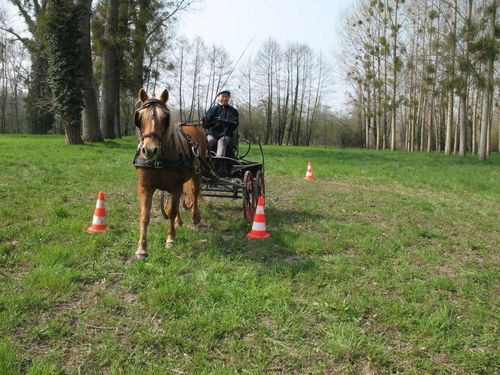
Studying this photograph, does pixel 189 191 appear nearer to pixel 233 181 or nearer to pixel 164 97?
pixel 233 181

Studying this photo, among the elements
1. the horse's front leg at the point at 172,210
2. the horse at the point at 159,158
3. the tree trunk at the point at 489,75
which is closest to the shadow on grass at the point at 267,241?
the horse's front leg at the point at 172,210

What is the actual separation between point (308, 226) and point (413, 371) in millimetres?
3916

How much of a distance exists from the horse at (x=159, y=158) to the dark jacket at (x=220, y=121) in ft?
5.15

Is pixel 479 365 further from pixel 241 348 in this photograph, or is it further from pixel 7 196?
pixel 7 196

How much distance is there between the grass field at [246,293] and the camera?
310cm


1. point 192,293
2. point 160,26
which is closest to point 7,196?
point 192,293

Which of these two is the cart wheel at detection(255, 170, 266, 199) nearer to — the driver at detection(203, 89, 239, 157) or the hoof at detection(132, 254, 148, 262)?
the driver at detection(203, 89, 239, 157)

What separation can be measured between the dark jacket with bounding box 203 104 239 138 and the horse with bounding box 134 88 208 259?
1569mm

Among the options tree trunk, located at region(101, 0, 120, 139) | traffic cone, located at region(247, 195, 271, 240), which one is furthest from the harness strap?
tree trunk, located at region(101, 0, 120, 139)

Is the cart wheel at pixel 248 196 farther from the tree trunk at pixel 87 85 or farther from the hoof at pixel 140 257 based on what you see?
the tree trunk at pixel 87 85

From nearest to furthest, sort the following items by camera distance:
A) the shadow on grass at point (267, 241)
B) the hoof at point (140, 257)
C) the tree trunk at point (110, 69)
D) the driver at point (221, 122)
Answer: the hoof at point (140, 257) → the shadow on grass at point (267, 241) → the driver at point (221, 122) → the tree trunk at point (110, 69)

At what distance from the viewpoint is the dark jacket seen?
7398mm

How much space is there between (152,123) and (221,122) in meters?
3.07

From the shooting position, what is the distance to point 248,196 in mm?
6828
